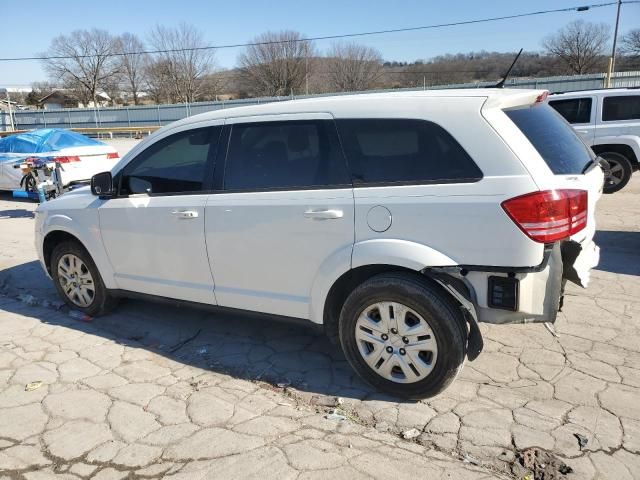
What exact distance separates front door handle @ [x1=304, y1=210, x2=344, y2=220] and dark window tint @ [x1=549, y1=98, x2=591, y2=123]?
8242 millimetres

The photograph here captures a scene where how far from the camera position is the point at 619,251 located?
231 inches

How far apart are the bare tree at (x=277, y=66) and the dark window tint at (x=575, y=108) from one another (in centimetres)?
5999

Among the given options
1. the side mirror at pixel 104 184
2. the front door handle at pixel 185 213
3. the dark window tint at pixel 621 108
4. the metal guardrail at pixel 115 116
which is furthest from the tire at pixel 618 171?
the metal guardrail at pixel 115 116

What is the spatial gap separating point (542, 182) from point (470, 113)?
0.55m

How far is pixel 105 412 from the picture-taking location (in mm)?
3109

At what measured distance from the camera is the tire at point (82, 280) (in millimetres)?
4461

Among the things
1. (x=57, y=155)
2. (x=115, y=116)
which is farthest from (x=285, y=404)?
(x=115, y=116)

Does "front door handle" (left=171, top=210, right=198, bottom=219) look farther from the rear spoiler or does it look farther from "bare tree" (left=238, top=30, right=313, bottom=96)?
"bare tree" (left=238, top=30, right=313, bottom=96)

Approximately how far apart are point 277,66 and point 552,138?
227ft

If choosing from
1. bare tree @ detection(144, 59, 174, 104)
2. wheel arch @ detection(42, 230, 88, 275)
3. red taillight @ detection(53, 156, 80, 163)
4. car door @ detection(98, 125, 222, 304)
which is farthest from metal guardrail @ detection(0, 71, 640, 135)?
bare tree @ detection(144, 59, 174, 104)

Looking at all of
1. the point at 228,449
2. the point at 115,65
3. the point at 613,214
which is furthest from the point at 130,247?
the point at 115,65

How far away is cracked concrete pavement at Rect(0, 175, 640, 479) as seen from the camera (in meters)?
2.59

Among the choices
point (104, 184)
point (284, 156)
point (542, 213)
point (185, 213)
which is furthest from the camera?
point (104, 184)

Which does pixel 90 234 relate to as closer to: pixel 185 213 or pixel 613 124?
pixel 185 213
